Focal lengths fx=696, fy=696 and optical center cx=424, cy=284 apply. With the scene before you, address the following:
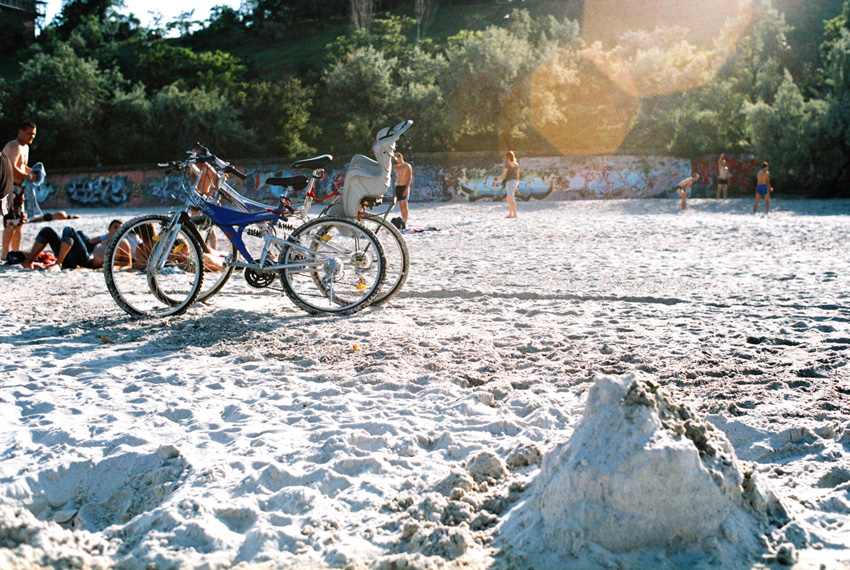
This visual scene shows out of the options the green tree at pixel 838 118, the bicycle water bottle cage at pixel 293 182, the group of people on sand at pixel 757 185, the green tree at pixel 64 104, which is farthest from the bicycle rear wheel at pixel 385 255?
the green tree at pixel 64 104

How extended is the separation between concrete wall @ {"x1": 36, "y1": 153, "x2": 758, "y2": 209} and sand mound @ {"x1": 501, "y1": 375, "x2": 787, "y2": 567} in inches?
994

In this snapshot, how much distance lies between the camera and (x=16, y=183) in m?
9.35

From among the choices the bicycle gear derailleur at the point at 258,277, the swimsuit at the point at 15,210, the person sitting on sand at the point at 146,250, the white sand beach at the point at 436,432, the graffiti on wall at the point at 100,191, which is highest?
the graffiti on wall at the point at 100,191

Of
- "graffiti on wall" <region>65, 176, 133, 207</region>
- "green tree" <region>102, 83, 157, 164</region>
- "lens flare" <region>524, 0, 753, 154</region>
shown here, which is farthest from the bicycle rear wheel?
"green tree" <region>102, 83, 157, 164</region>

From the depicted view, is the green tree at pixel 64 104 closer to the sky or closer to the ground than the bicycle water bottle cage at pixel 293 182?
closer to the sky

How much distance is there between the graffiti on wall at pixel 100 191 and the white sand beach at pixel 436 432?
29.0 metres

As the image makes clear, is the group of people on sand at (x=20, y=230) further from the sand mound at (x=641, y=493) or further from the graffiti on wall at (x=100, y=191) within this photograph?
the graffiti on wall at (x=100, y=191)

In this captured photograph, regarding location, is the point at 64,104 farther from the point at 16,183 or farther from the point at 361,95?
the point at 16,183

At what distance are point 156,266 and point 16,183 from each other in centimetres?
510

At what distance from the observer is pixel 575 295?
6527mm

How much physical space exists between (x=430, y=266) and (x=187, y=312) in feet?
12.2

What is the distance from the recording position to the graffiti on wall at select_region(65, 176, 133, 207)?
3316cm

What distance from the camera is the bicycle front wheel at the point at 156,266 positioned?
222 inches

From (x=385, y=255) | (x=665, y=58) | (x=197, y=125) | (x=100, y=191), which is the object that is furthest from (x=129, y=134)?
(x=385, y=255)
